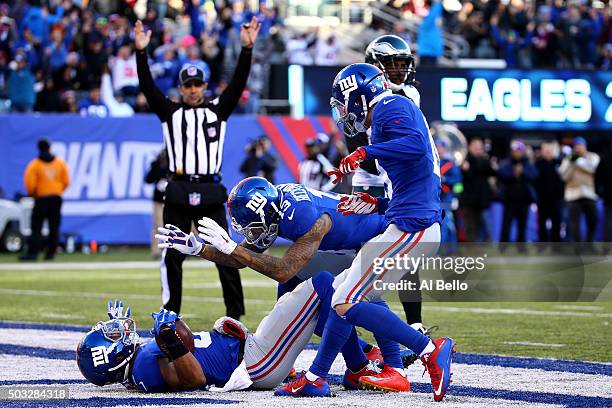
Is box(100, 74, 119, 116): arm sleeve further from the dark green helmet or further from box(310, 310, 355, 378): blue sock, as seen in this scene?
box(310, 310, 355, 378): blue sock

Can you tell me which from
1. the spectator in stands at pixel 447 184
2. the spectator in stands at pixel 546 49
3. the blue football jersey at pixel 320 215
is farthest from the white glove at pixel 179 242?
the spectator in stands at pixel 546 49

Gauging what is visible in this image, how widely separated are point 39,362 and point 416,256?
2.46 m

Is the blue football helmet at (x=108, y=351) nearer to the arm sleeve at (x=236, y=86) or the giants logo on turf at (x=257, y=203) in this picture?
the giants logo on turf at (x=257, y=203)

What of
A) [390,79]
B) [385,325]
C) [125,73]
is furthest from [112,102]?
[385,325]

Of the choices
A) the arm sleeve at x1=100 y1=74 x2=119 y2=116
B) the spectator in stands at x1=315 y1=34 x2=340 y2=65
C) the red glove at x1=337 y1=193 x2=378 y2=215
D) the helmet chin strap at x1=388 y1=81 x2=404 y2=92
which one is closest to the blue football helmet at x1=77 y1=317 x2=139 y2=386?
the red glove at x1=337 y1=193 x2=378 y2=215

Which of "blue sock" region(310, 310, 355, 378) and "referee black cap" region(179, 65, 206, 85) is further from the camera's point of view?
"referee black cap" region(179, 65, 206, 85)

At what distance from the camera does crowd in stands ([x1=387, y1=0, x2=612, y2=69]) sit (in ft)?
82.6

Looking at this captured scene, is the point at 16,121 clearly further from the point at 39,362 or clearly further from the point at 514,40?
the point at 39,362

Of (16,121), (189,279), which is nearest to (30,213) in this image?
(16,121)

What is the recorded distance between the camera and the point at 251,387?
639 cm

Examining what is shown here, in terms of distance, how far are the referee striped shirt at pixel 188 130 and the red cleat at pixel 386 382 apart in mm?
3243

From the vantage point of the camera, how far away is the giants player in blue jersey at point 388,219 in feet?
19.6

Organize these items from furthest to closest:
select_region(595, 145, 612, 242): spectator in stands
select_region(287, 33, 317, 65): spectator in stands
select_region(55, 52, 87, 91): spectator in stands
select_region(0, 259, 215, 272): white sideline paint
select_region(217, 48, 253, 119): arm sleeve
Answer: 1. select_region(287, 33, 317, 65): spectator in stands
2. select_region(55, 52, 87, 91): spectator in stands
3. select_region(595, 145, 612, 242): spectator in stands
4. select_region(0, 259, 215, 272): white sideline paint
5. select_region(217, 48, 253, 119): arm sleeve

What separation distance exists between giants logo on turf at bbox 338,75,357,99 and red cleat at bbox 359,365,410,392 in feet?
4.42
